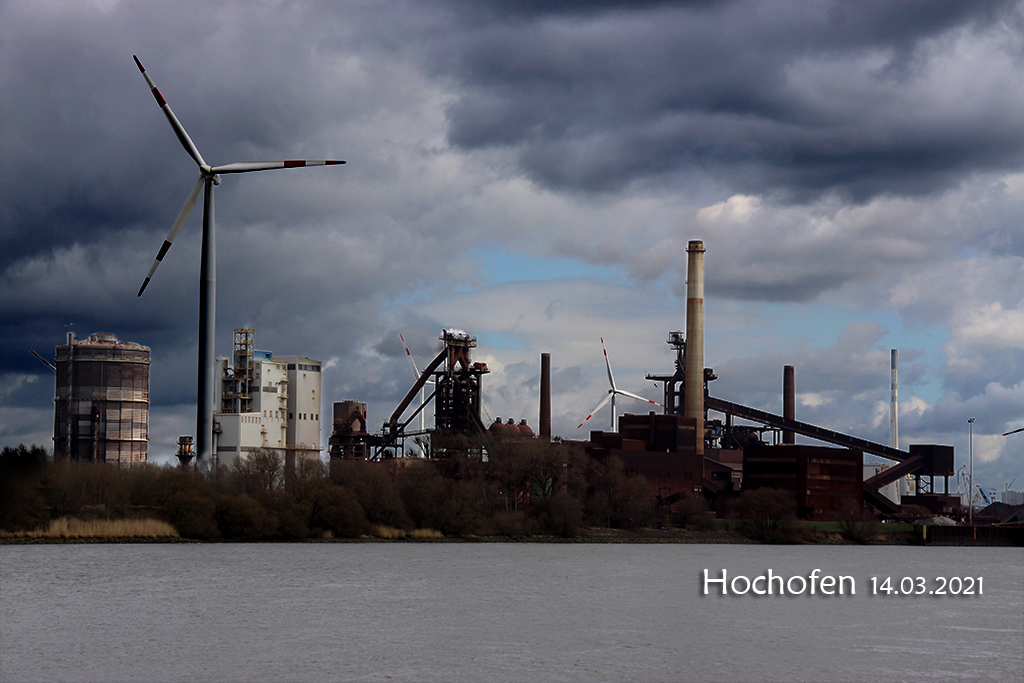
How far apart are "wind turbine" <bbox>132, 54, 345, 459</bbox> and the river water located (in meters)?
8.73

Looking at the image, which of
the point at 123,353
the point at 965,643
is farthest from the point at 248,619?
Result: the point at 123,353

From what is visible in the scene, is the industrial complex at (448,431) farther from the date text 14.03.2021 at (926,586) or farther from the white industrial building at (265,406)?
the date text 14.03.2021 at (926,586)

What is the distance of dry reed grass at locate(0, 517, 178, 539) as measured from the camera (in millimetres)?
87250

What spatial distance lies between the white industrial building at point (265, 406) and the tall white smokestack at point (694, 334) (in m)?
44.8

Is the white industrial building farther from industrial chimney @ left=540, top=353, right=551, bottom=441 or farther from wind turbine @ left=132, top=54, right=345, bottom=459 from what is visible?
wind turbine @ left=132, top=54, right=345, bottom=459

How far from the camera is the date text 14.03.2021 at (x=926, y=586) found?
60250 millimetres

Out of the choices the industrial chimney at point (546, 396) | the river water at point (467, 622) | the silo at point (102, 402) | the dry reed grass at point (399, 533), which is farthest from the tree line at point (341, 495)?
the silo at point (102, 402)

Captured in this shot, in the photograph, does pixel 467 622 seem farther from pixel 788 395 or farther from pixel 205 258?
pixel 788 395

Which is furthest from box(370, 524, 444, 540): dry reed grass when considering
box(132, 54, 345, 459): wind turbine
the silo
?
the silo

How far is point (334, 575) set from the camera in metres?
61.4

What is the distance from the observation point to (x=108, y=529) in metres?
Answer: 89.5

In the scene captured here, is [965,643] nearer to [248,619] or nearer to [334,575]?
[248,619]

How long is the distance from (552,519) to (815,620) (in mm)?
60426

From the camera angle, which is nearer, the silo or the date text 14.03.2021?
the date text 14.03.2021
